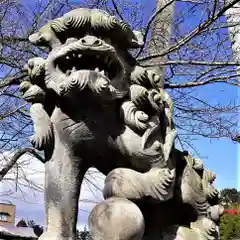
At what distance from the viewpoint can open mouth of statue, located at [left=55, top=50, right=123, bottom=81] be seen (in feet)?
4.90

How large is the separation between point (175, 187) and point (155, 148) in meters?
0.19

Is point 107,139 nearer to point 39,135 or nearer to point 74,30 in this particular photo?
point 39,135

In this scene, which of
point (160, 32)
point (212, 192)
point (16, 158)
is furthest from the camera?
point (16, 158)

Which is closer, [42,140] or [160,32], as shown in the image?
[42,140]

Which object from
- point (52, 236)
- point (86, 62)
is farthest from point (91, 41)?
point (52, 236)

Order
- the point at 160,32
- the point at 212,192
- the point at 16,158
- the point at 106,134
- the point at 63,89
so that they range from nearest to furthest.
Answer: the point at 63,89 → the point at 106,134 → the point at 212,192 → the point at 160,32 → the point at 16,158

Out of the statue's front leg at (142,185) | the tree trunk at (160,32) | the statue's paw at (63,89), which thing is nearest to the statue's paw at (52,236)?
the statue's front leg at (142,185)

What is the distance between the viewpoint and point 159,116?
162 cm

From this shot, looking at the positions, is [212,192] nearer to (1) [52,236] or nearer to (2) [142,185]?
(2) [142,185]

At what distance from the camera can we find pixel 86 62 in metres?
1.52

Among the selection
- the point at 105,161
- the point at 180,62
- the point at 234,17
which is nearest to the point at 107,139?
the point at 105,161

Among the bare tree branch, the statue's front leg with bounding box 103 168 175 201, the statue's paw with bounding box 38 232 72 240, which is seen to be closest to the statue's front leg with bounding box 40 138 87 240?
the statue's paw with bounding box 38 232 72 240

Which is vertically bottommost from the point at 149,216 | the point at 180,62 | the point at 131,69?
the point at 149,216

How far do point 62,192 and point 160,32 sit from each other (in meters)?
3.10
